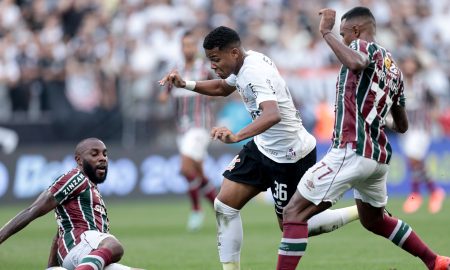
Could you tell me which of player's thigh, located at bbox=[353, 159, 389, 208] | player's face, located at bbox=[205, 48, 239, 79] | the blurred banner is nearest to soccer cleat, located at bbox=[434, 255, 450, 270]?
player's thigh, located at bbox=[353, 159, 389, 208]

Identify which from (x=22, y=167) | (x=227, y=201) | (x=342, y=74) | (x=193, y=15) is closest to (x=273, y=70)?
(x=342, y=74)

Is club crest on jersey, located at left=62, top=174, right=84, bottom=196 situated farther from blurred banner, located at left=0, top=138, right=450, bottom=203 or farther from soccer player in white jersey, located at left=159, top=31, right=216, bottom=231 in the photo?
blurred banner, located at left=0, top=138, right=450, bottom=203

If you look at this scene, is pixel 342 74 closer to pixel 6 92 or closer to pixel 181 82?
pixel 181 82

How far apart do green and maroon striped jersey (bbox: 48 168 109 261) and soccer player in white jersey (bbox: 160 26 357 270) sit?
1213 mm

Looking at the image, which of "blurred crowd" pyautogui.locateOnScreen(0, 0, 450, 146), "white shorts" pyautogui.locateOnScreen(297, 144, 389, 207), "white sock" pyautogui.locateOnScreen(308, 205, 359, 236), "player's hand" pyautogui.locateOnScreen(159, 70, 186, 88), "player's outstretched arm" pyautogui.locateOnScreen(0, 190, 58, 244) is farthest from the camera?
"blurred crowd" pyautogui.locateOnScreen(0, 0, 450, 146)

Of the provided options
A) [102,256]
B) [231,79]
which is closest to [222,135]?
[102,256]

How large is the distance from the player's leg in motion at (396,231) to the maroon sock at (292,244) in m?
0.85

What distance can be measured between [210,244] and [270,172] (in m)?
4.12

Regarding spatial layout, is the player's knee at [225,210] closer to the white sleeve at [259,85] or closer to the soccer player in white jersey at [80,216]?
the soccer player in white jersey at [80,216]

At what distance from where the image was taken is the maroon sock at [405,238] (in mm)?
8930

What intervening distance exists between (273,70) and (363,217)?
158 cm

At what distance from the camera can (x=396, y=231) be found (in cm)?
899

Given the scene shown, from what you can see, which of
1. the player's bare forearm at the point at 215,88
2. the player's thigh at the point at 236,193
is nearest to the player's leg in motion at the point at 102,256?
the player's thigh at the point at 236,193

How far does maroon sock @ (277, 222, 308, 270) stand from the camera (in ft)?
27.1
